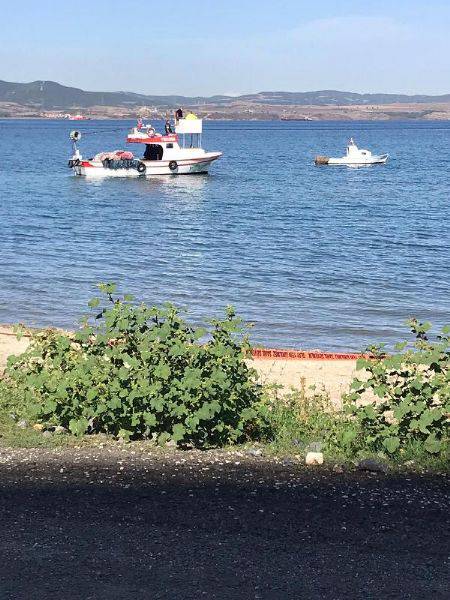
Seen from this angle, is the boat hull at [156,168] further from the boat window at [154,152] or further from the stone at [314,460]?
the stone at [314,460]

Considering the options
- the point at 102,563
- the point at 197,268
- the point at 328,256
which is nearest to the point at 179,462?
the point at 102,563

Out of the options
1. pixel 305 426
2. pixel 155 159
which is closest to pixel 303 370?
pixel 305 426

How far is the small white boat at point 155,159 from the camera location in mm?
70250

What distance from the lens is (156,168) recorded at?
71.7m

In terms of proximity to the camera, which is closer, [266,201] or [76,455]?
[76,455]

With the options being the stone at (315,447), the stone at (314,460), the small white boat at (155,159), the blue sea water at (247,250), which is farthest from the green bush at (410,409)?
the small white boat at (155,159)

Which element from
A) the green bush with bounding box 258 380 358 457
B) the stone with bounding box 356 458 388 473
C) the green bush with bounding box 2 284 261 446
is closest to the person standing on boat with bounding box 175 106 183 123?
the green bush with bounding box 258 380 358 457

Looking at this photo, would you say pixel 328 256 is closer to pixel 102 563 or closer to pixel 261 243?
pixel 261 243

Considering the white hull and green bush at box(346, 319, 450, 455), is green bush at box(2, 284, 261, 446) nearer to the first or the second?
green bush at box(346, 319, 450, 455)

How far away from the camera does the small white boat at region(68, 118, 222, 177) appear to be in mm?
70250

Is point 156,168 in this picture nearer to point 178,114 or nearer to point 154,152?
point 154,152

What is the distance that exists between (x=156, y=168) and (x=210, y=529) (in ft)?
216

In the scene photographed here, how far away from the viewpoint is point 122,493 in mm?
7566

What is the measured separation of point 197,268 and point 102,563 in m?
24.9
